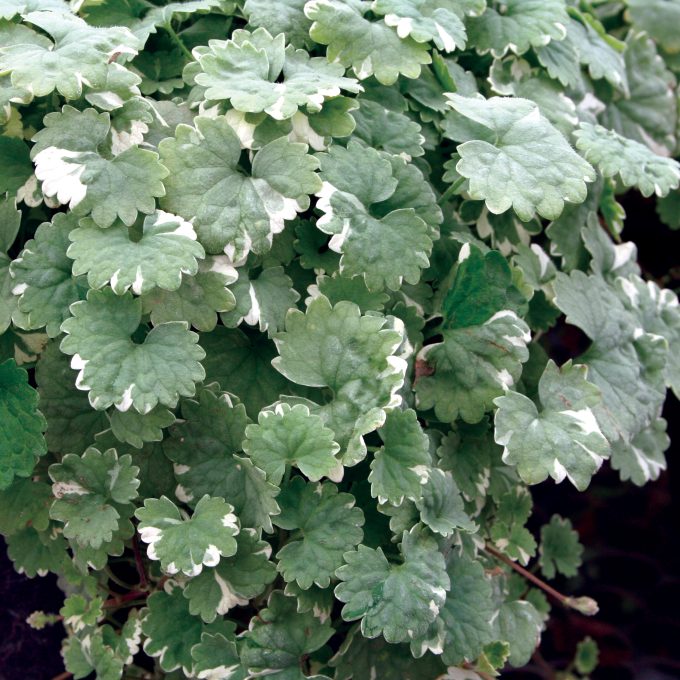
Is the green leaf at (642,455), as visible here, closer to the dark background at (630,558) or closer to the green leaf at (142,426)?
the dark background at (630,558)

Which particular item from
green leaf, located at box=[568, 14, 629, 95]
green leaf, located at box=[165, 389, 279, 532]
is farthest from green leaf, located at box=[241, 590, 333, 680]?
green leaf, located at box=[568, 14, 629, 95]

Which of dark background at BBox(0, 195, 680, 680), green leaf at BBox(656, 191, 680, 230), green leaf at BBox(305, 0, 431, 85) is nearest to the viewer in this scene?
green leaf at BBox(305, 0, 431, 85)

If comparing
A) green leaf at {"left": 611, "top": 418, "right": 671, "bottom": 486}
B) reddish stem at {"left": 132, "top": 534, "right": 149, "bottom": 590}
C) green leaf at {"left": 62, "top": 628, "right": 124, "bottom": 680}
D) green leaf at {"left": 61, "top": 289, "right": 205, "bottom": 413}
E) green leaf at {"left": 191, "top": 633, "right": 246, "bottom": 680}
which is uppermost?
green leaf at {"left": 61, "top": 289, "right": 205, "bottom": 413}

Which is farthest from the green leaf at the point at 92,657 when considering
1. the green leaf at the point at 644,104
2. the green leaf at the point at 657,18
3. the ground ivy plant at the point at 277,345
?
the green leaf at the point at 657,18

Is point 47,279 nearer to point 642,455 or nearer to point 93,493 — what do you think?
point 93,493

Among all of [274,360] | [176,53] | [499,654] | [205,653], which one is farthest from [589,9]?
[205,653]

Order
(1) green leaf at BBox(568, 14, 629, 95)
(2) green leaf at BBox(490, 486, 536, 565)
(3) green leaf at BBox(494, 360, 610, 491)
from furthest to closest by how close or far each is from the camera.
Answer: (1) green leaf at BBox(568, 14, 629, 95)
(2) green leaf at BBox(490, 486, 536, 565)
(3) green leaf at BBox(494, 360, 610, 491)

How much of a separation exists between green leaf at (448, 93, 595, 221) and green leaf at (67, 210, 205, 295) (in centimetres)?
36

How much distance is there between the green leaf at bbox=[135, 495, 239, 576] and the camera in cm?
92

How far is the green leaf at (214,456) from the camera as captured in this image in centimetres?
99

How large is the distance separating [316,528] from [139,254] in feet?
1.28

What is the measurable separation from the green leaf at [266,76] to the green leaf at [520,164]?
177 mm

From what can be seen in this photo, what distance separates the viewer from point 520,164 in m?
1.05

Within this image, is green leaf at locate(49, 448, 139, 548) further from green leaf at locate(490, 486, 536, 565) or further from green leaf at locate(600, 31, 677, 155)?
green leaf at locate(600, 31, 677, 155)
